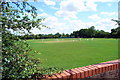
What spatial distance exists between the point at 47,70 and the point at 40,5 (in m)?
1.61

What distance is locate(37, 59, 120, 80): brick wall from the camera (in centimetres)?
219

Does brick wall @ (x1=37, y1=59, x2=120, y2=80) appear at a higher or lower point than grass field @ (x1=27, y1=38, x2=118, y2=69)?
higher

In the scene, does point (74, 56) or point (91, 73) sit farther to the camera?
point (74, 56)

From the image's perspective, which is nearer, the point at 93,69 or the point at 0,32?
the point at 0,32

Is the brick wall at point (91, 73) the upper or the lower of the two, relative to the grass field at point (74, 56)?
upper

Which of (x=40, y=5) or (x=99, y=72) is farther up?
(x=40, y=5)

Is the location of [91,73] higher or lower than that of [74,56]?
higher

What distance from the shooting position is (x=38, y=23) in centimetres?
221

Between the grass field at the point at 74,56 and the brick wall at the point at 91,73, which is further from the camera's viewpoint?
the grass field at the point at 74,56

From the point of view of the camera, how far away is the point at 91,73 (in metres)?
2.43

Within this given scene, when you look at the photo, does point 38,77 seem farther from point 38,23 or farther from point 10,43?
point 38,23

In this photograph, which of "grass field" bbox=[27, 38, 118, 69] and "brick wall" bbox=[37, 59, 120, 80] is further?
"grass field" bbox=[27, 38, 118, 69]

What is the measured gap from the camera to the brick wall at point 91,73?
219 centimetres

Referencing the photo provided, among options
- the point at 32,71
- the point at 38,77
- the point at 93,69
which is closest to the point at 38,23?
the point at 32,71
